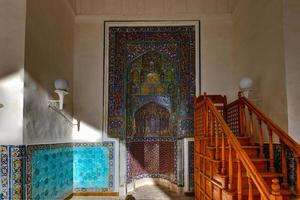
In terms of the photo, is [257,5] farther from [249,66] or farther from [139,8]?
[139,8]

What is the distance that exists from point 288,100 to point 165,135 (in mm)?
3349

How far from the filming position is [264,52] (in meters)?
4.51

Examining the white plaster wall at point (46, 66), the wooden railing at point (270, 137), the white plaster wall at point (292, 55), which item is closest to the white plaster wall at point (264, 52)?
the white plaster wall at point (292, 55)

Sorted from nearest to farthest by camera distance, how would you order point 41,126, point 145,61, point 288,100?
point 288,100 → point 41,126 → point 145,61

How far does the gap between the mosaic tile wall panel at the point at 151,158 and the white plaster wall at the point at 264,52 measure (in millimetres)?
2194

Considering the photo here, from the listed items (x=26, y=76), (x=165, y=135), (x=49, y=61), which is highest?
(x=49, y=61)

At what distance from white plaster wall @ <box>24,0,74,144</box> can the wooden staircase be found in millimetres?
2260

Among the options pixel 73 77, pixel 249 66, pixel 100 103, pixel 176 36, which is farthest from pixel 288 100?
pixel 73 77

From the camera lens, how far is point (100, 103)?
622 cm

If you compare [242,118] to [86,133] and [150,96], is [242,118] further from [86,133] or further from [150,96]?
[86,133]

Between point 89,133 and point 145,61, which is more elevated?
point 145,61

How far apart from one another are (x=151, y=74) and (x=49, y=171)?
9.77 feet

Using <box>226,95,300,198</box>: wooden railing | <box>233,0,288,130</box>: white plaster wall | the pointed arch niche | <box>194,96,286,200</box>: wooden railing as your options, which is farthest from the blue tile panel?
<box>233,0,288,130</box>: white plaster wall

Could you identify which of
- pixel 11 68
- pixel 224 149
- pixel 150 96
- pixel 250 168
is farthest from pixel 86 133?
pixel 250 168
